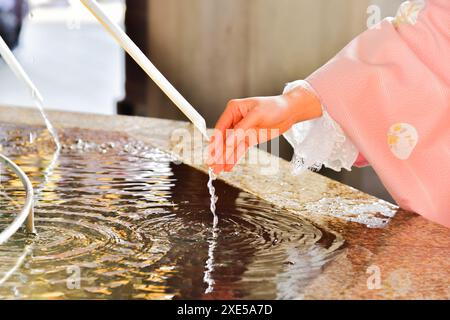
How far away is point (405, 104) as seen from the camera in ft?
6.69

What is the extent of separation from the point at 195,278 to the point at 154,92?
288 inches

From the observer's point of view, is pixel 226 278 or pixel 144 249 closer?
pixel 226 278

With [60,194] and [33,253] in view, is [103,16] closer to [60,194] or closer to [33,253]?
[33,253]

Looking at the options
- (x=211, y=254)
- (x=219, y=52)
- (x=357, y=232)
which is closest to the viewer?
(x=211, y=254)

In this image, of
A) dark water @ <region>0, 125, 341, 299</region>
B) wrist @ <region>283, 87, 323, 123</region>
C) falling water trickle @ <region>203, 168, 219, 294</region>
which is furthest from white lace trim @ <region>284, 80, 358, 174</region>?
falling water trickle @ <region>203, 168, 219, 294</region>

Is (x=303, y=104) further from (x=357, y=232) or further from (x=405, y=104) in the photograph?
(x=357, y=232)

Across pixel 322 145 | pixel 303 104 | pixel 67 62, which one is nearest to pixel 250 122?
pixel 303 104

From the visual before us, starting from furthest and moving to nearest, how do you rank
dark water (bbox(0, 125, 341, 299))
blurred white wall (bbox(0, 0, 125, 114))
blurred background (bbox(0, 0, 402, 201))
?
blurred white wall (bbox(0, 0, 125, 114)) → blurred background (bbox(0, 0, 402, 201)) → dark water (bbox(0, 125, 341, 299))

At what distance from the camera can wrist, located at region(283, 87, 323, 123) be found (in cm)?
202

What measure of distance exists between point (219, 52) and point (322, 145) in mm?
5278

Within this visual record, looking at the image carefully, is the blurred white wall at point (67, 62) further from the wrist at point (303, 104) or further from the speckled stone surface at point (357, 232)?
the wrist at point (303, 104)

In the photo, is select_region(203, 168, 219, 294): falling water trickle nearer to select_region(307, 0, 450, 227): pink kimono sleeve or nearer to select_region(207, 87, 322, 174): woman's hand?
select_region(207, 87, 322, 174): woman's hand

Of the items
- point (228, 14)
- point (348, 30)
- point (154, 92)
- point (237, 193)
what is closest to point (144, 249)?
point (237, 193)

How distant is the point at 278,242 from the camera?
1.64 meters
